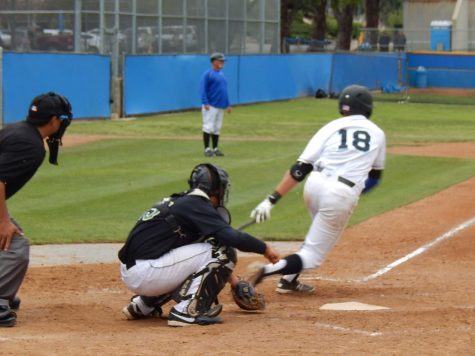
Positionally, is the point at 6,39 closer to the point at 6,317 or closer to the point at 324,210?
the point at 324,210

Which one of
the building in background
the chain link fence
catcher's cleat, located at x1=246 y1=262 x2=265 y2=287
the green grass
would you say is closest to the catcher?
catcher's cleat, located at x1=246 y1=262 x2=265 y2=287

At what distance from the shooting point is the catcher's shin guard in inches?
307

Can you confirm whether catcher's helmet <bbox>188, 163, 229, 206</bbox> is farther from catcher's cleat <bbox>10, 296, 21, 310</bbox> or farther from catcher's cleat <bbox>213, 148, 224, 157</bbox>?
catcher's cleat <bbox>213, 148, 224, 157</bbox>

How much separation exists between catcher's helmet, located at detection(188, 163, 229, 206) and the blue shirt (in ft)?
43.7

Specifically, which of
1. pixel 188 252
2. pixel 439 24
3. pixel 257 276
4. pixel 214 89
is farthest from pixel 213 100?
pixel 439 24

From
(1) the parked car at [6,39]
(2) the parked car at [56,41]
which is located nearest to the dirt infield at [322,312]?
(2) the parked car at [56,41]

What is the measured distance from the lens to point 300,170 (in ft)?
28.3

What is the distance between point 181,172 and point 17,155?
1025cm

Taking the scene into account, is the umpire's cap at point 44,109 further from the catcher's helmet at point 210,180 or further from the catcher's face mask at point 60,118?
the catcher's helmet at point 210,180

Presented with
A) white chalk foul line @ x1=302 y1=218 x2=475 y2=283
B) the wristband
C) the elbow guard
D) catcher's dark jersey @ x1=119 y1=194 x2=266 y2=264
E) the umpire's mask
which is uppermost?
the umpire's mask

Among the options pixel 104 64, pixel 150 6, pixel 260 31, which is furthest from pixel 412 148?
pixel 260 31

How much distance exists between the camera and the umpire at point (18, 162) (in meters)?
7.57

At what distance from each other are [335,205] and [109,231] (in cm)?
464

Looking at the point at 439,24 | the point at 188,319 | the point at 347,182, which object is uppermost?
the point at 439,24
